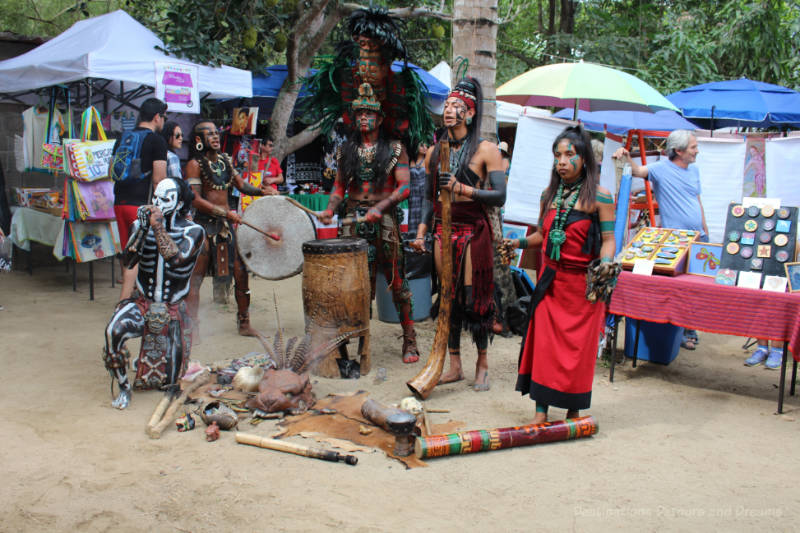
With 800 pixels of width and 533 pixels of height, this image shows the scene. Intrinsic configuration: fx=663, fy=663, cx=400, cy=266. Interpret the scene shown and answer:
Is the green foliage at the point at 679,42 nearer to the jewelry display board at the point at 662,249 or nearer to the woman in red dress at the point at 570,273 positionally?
the jewelry display board at the point at 662,249

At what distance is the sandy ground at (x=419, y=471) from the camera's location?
2.95 metres

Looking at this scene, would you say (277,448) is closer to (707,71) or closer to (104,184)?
(104,184)

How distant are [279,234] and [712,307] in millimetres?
3322

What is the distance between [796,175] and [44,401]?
24.0 ft

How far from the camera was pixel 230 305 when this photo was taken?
716 cm

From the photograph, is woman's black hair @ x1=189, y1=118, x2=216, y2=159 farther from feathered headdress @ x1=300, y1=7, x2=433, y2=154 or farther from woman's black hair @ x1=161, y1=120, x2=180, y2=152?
feathered headdress @ x1=300, y1=7, x2=433, y2=154

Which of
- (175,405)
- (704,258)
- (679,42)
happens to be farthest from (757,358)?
(679,42)

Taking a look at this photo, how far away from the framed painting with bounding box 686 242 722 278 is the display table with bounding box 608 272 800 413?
0.11 m

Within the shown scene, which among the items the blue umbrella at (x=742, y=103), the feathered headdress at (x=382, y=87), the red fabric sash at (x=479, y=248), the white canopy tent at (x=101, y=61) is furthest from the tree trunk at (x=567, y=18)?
the red fabric sash at (x=479, y=248)

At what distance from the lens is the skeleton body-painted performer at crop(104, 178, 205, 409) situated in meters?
4.15

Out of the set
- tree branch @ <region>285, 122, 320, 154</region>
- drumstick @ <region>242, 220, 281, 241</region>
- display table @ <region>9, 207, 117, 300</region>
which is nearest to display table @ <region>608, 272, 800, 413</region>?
drumstick @ <region>242, 220, 281, 241</region>

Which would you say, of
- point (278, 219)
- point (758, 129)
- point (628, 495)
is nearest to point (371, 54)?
point (278, 219)

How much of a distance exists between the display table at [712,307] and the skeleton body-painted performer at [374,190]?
1.70 meters

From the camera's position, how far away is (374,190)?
5.27 metres
